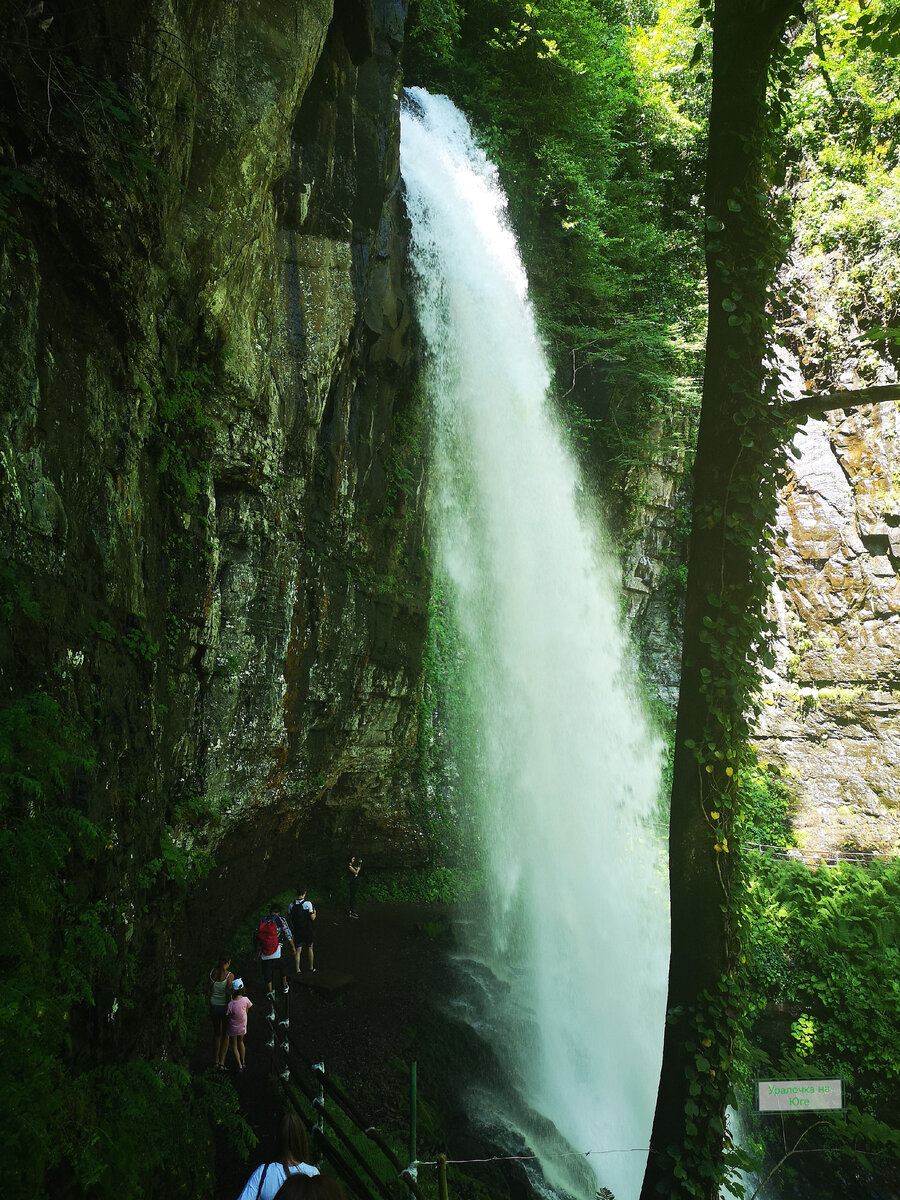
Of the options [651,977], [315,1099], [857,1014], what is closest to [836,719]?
[857,1014]

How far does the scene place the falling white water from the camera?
11.7m

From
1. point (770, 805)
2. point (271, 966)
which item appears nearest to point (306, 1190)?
point (271, 966)

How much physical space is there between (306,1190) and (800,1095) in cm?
414

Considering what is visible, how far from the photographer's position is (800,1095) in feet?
15.6

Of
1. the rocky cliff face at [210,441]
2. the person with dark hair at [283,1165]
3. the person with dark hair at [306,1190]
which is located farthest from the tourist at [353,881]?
the person with dark hair at [306,1190]

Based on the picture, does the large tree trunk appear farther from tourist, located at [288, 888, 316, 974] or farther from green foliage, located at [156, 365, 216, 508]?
tourist, located at [288, 888, 316, 974]

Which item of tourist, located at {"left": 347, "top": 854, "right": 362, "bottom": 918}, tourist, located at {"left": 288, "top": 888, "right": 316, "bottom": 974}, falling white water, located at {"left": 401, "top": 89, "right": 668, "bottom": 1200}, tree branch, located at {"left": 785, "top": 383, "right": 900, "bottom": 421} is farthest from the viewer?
falling white water, located at {"left": 401, "top": 89, "right": 668, "bottom": 1200}

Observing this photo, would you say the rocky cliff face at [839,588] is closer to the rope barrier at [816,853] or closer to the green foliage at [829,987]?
the rope barrier at [816,853]

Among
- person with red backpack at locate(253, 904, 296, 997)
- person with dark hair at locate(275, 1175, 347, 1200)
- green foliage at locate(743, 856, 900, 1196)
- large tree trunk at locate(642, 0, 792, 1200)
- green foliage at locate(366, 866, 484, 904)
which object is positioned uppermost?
large tree trunk at locate(642, 0, 792, 1200)

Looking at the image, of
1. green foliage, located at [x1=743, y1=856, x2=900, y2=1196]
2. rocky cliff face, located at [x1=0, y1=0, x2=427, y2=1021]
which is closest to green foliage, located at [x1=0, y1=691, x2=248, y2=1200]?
rocky cliff face, located at [x1=0, y1=0, x2=427, y2=1021]

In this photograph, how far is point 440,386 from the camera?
524 inches

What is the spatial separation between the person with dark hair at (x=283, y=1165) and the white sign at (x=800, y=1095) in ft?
10.5

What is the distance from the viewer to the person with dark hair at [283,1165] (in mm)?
2799

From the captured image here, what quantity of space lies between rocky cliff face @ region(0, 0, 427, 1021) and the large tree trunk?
10.9 ft
